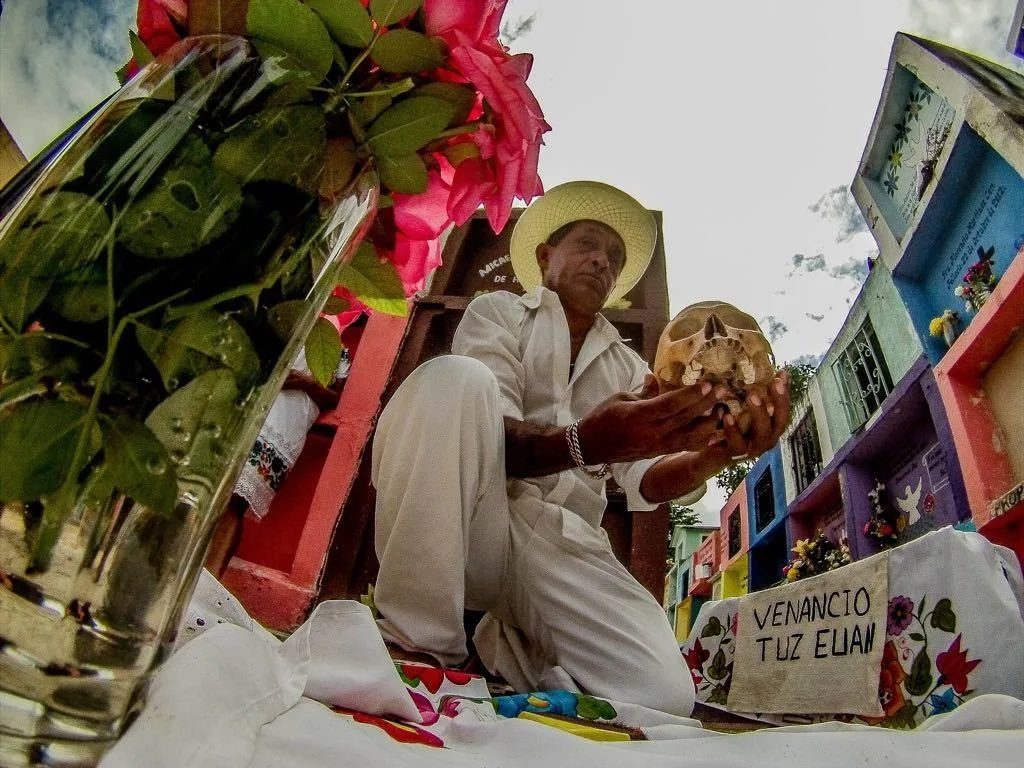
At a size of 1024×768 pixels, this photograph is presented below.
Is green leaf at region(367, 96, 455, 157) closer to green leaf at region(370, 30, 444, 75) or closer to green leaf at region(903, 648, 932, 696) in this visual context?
A: green leaf at region(370, 30, 444, 75)

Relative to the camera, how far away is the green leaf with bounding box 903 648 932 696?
63.3 inches

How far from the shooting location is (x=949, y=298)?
5703 mm

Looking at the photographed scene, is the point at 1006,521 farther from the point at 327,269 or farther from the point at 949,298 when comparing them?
the point at 327,269

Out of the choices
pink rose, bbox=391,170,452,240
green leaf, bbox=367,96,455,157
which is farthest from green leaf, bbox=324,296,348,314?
green leaf, bbox=367,96,455,157

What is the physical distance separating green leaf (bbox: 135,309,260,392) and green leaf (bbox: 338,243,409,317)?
0.89 ft

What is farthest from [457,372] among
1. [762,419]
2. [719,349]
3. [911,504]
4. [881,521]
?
[881,521]

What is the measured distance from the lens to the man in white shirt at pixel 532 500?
4.16ft

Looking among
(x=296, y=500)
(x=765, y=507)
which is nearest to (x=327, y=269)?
(x=296, y=500)

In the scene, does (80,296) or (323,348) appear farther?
(323,348)

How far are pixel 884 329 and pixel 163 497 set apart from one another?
26.6ft

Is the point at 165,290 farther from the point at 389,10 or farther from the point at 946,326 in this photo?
the point at 946,326

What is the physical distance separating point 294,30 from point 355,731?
1.90 feet

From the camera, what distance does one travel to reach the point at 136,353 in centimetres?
40

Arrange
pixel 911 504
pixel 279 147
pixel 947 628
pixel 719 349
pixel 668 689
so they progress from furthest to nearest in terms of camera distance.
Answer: pixel 911 504 < pixel 947 628 < pixel 668 689 < pixel 719 349 < pixel 279 147
